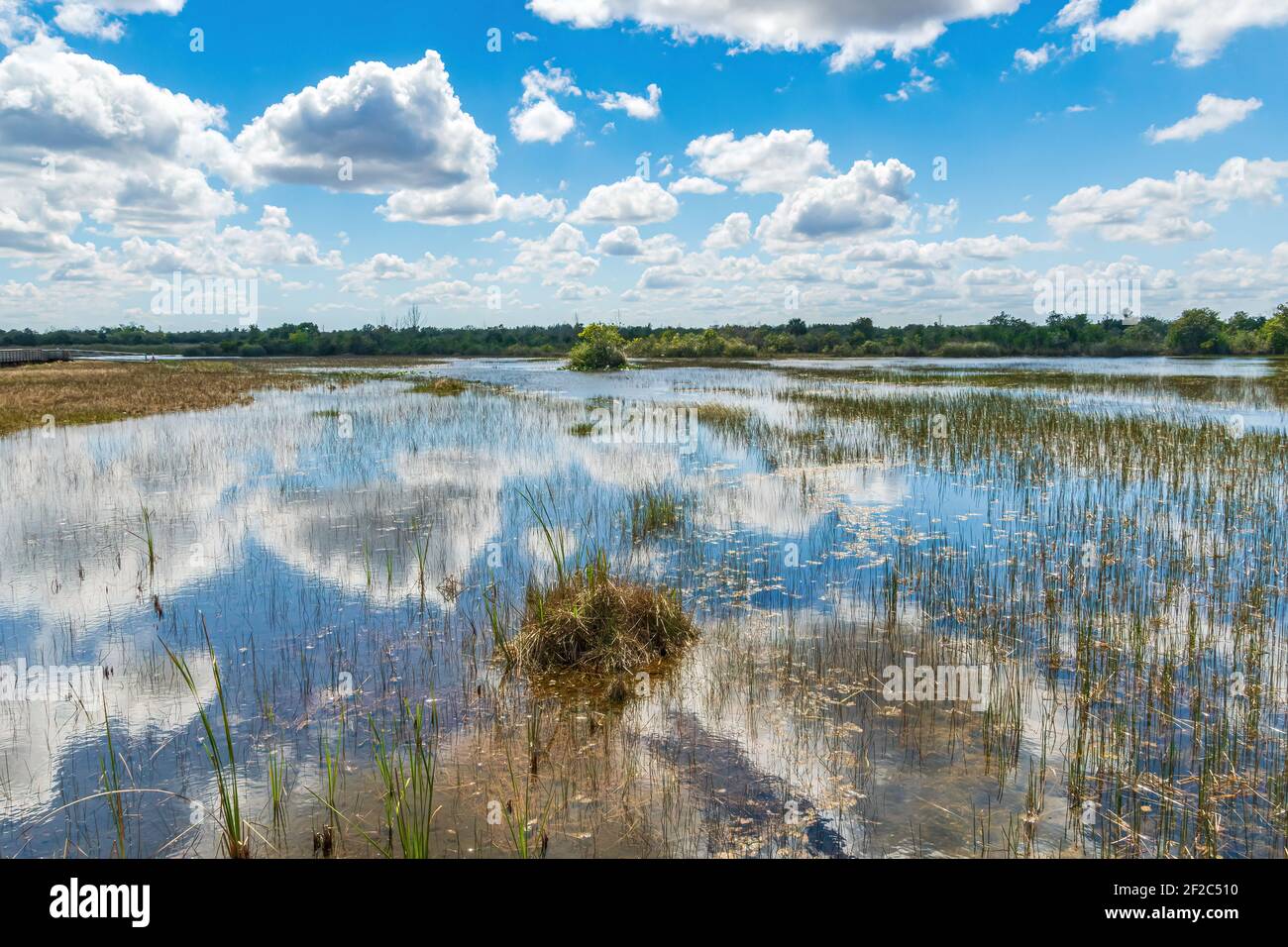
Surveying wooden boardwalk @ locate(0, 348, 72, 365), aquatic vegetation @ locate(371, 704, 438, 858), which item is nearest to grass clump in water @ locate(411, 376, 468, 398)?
aquatic vegetation @ locate(371, 704, 438, 858)

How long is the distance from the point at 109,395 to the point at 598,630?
1404 inches

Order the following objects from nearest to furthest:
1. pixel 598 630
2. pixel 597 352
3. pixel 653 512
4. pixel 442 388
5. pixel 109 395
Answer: pixel 598 630
pixel 653 512
pixel 109 395
pixel 442 388
pixel 597 352

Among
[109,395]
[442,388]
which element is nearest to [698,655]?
[442,388]

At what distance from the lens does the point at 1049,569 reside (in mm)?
9141

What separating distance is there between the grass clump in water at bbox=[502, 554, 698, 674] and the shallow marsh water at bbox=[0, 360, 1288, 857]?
0.29 m

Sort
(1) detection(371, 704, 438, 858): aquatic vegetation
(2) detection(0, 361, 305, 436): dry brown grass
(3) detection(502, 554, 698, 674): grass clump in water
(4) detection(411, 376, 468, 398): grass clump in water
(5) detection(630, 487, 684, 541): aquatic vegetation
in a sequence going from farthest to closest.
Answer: (4) detection(411, 376, 468, 398): grass clump in water
(2) detection(0, 361, 305, 436): dry brown grass
(5) detection(630, 487, 684, 541): aquatic vegetation
(3) detection(502, 554, 698, 674): grass clump in water
(1) detection(371, 704, 438, 858): aquatic vegetation

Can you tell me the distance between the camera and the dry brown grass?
83.4 ft

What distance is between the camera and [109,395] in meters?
32.5

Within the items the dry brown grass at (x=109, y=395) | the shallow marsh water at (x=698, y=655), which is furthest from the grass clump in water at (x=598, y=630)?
the dry brown grass at (x=109, y=395)

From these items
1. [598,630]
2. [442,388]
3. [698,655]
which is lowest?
[698,655]

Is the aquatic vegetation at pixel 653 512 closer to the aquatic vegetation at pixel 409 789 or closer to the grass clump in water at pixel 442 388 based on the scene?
the aquatic vegetation at pixel 409 789

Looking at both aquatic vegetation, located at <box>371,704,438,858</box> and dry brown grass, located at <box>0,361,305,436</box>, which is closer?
aquatic vegetation, located at <box>371,704,438,858</box>

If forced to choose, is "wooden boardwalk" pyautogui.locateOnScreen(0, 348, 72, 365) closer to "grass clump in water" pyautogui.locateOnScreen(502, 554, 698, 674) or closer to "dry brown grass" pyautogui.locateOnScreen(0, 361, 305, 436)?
"dry brown grass" pyautogui.locateOnScreen(0, 361, 305, 436)

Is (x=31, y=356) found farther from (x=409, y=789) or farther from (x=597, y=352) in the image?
(x=409, y=789)
